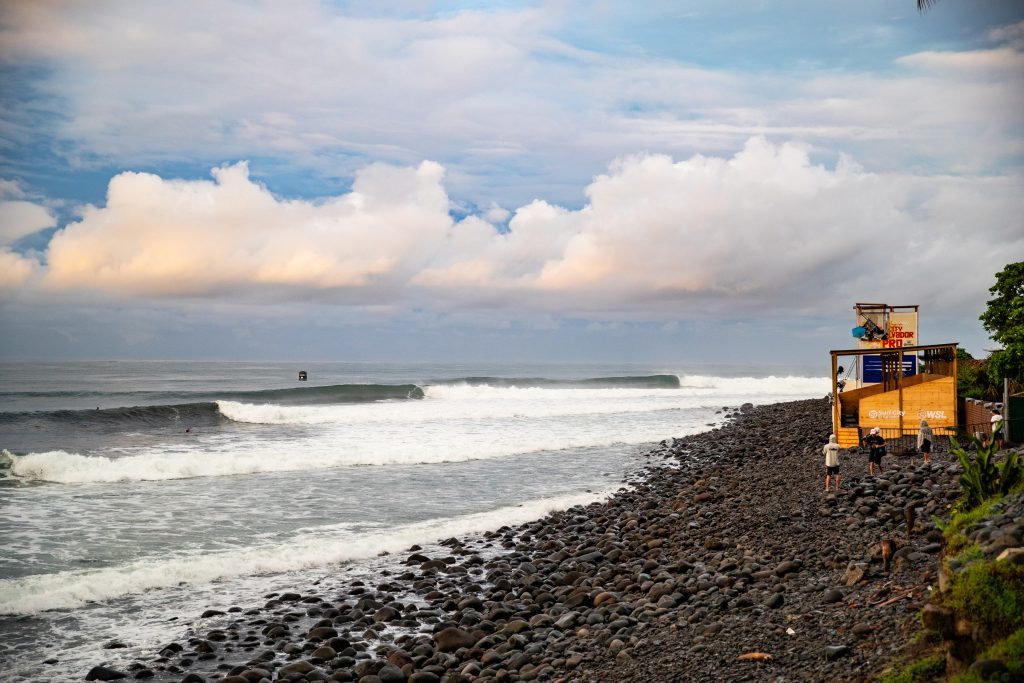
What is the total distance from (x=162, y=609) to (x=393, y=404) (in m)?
39.2

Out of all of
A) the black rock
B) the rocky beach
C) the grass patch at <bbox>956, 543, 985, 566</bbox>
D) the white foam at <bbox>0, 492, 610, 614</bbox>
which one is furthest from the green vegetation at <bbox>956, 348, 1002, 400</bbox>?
the black rock

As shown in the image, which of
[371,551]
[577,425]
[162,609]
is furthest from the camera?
[577,425]

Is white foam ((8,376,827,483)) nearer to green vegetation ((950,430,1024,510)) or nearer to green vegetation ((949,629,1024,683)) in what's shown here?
green vegetation ((950,430,1024,510))

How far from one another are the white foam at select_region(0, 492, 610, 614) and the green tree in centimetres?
1239

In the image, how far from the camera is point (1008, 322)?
1905cm

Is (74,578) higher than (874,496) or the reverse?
the reverse

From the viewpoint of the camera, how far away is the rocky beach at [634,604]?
6926 millimetres

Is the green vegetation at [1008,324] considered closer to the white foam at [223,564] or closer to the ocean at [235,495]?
the ocean at [235,495]

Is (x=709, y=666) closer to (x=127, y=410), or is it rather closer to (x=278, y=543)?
(x=278, y=543)

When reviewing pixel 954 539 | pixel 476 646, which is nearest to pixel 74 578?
pixel 476 646

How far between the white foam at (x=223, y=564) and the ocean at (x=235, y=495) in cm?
4

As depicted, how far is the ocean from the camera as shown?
10891mm

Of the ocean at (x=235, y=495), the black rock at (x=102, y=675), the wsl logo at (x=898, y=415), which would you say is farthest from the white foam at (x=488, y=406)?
the black rock at (x=102, y=675)

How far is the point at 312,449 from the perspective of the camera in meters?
27.2
